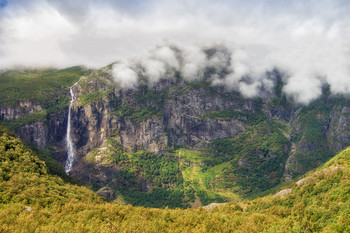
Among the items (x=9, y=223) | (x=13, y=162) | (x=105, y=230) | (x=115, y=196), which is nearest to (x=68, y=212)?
(x=9, y=223)

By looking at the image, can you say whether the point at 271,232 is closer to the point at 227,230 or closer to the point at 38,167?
the point at 227,230

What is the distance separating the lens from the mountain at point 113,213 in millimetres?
51375

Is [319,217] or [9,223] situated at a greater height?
[9,223]

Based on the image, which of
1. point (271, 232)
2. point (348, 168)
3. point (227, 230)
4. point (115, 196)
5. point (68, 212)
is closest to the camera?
point (271, 232)

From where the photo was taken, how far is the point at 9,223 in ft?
165

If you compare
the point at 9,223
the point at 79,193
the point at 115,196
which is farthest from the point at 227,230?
the point at 115,196

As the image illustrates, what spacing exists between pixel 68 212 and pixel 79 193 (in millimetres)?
33887

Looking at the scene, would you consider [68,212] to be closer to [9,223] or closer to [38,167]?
[9,223]

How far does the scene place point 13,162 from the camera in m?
83.3

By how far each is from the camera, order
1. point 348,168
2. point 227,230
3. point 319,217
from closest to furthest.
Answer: point 227,230 < point 319,217 < point 348,168

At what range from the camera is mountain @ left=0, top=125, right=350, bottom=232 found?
51375 mm

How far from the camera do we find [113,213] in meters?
63.7

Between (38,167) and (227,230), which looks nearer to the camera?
(227,230)

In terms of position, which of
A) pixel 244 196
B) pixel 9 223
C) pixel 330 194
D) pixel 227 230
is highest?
pixel 9 223
